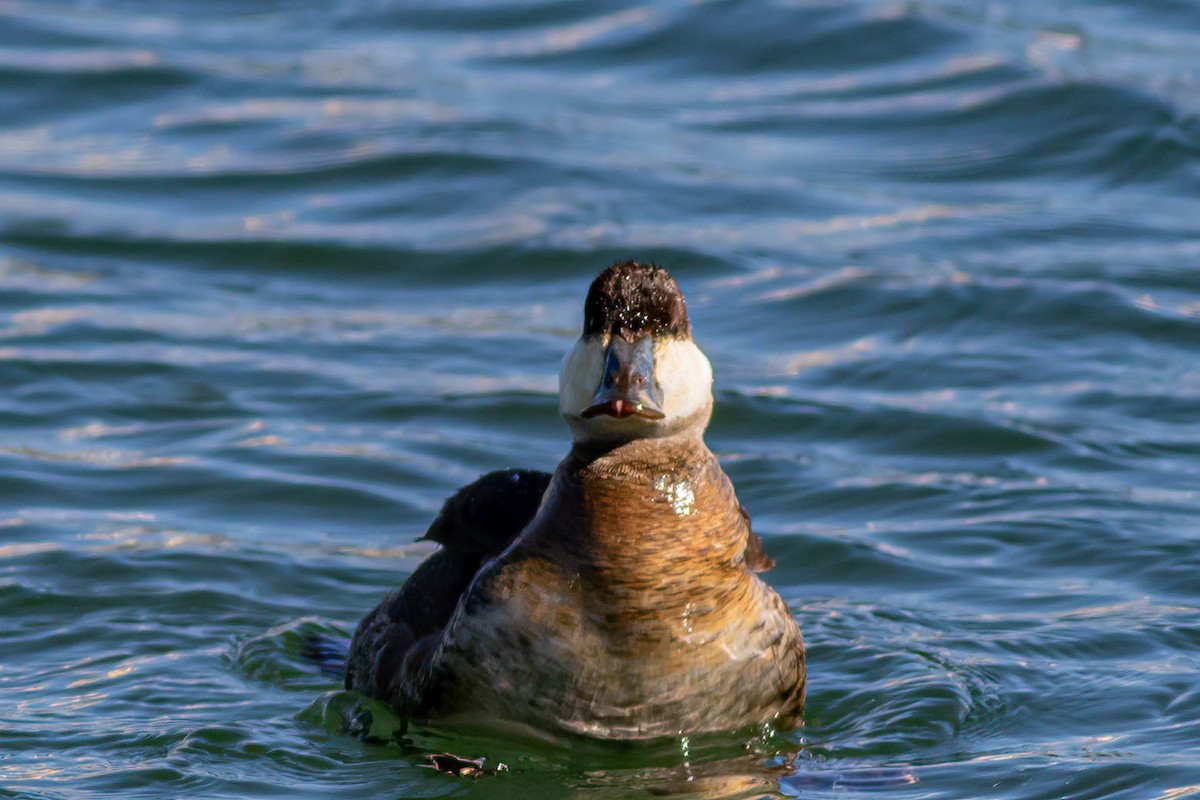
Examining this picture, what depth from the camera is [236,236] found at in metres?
13.4

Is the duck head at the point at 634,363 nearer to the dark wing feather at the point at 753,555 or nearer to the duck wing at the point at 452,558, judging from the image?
the dark wing feather at the point at 753,555

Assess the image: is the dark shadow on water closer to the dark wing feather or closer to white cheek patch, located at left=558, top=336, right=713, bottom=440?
the dark wing feather

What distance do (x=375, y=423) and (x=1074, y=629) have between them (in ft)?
13.7

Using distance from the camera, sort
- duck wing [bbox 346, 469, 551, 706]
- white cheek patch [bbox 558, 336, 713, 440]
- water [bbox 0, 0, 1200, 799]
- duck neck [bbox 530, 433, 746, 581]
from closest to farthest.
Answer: white cheek patch [bbox 558, 336, 713, 440] < duck neck [bbox 530, 433, 746, 581] < duck wing [bbox 346, 469, 551, 706] < water [bbox 0, 0, 1200, 799]

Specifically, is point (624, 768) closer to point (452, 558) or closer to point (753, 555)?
point (753, 555)

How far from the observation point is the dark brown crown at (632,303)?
5855 millimetres

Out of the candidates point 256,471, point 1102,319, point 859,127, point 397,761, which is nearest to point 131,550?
point 256,471

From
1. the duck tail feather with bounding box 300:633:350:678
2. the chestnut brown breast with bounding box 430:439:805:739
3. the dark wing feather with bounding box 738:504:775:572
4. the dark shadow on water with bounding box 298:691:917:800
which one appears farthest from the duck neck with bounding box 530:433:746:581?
the duck tail feather with bounding box 300:633:350:678

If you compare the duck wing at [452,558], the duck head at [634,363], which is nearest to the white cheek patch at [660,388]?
the duck head at [634,363]

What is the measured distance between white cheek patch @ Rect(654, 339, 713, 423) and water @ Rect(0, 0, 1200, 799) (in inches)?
42.7

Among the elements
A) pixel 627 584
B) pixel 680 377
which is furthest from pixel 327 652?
pixel 680 377

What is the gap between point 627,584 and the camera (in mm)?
5938

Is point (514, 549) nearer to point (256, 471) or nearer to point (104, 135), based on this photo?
point (256, 471)

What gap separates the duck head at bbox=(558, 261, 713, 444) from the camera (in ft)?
18.8
